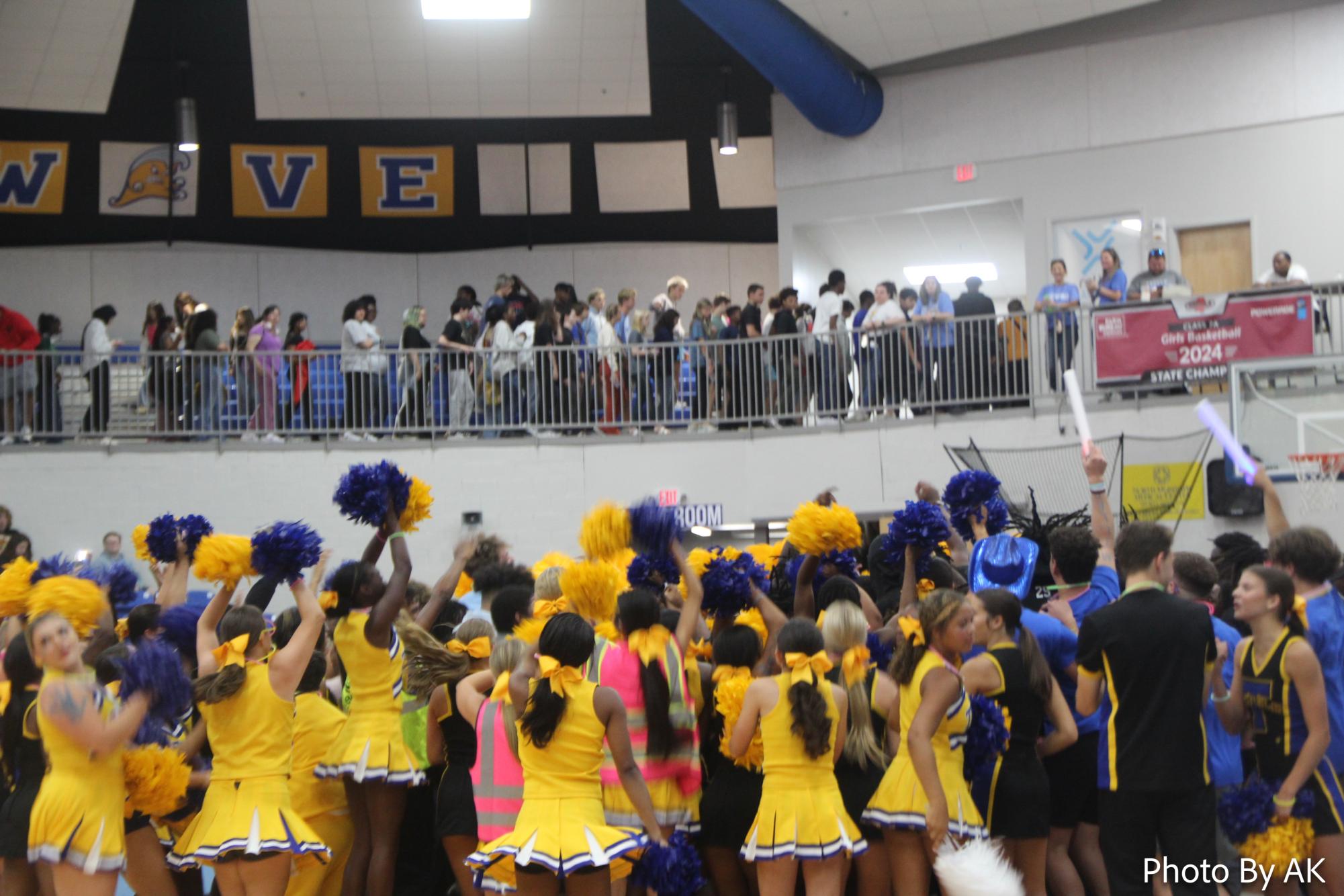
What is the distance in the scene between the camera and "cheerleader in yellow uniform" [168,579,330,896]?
5.42 meters

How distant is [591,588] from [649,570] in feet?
1.39

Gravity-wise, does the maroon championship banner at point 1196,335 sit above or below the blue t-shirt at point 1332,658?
above

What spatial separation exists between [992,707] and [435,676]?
233 centimetres

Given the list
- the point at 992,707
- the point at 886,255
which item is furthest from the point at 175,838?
the point at 886,255

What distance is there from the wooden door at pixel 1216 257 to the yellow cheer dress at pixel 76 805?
13.9 meters

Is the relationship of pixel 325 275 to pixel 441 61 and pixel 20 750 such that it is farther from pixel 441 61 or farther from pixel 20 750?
pixel 20 750

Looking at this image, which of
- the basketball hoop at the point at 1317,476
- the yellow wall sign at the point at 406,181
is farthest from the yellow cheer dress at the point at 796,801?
the yellow wall sign at the point at 406,181

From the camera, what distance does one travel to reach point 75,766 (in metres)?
5.19

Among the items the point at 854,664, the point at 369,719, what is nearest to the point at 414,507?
the point at 369,719

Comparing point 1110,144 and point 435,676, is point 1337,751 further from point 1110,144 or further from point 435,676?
point 1110,144

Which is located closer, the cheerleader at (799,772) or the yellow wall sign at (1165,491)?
the cheerleader at (799,772)

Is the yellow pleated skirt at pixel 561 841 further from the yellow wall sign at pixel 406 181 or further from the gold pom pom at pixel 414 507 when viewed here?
the yellow wall sign at pixel 406 181

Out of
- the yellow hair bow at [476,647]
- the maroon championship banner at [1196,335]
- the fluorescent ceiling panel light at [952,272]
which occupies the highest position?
the fluorescent ceiling panel light at [952,272]

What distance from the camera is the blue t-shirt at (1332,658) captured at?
5.60m
